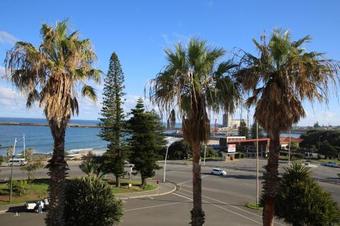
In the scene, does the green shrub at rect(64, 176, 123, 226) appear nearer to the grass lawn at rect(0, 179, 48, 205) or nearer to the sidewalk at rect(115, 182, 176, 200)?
the grass lawn at rect(0, 179, 48, 205)

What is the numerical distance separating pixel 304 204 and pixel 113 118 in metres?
39.3

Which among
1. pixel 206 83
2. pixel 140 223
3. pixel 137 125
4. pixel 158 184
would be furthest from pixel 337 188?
pixel 206 83

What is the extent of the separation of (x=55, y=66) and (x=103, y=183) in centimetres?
746

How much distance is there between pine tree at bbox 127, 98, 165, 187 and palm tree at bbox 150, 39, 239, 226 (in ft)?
130

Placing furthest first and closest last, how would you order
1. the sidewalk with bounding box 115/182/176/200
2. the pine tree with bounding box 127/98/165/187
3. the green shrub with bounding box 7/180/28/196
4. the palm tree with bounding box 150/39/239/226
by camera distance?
1. the pine tree with bounding box 127/98/165/187
2. the sidewalk with bounding box 115/182/176/200
3. the green shrub with bounding box 7/180/28/196
4. the palm tree with bounding box 150/39/239/226

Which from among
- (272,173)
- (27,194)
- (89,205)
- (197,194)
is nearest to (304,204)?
(272,173)

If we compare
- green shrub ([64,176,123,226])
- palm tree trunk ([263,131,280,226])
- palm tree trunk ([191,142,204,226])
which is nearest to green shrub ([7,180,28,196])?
green shrub ([64,176,123,226])

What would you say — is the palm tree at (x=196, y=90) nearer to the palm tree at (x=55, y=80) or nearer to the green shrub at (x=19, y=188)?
the palm tree at (x=55, y=80)

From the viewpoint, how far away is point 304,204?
19.1m

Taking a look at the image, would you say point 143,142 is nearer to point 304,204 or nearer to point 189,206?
point 189,206

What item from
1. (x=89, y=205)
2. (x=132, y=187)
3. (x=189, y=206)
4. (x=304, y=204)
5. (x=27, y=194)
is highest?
(x=304, y=204)

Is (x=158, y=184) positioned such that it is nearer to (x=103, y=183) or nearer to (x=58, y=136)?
(x=103, y=183)

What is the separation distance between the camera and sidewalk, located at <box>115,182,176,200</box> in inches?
1832

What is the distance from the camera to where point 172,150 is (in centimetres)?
10969
